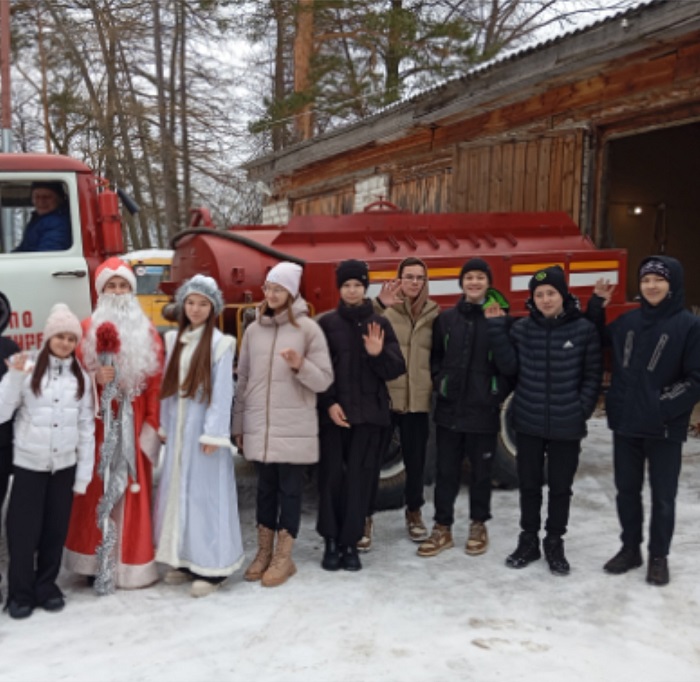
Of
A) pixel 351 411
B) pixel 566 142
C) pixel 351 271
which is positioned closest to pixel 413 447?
pixel 351 411

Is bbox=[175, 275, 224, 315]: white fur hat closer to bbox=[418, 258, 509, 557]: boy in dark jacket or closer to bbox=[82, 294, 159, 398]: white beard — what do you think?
bbox=[82, 294, 159, 398]: white beard

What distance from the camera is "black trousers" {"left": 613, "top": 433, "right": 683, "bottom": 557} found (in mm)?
3688

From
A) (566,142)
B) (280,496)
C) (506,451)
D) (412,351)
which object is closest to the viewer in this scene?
(280,496)

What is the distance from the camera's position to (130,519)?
3.63 meters

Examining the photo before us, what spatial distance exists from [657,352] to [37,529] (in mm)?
2980

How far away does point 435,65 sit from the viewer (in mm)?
16969

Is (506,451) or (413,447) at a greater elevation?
Result: (413,447)

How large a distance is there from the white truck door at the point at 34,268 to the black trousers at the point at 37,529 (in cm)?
125

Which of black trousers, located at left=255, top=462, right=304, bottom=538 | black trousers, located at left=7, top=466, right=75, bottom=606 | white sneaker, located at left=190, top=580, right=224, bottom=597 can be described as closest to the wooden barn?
black trousers, located at left=255, top=462, right=304, bottom=538

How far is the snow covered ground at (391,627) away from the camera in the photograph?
2922mm

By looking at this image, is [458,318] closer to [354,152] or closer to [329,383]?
[329,383]

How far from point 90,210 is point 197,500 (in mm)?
2005

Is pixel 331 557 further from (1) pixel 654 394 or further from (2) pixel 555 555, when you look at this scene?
(1) pixel 654 394

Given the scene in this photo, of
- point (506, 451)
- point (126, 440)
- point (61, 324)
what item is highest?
point (61, 324)
